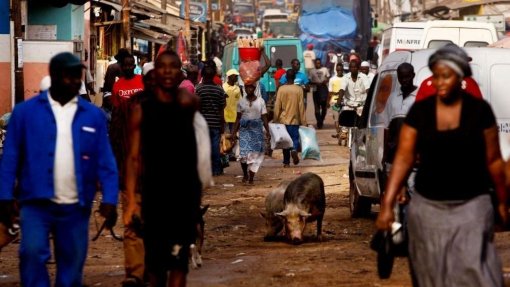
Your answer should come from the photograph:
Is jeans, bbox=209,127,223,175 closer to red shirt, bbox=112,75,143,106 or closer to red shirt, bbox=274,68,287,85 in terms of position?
red shirt, bbox=112,75,143,106

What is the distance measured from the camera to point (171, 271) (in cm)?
802

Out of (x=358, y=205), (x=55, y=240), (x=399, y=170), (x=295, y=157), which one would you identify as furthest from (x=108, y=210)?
(x=295, y=157)

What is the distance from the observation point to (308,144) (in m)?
23.0

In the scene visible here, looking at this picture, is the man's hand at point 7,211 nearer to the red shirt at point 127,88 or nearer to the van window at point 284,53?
the red shirt at point 127,88

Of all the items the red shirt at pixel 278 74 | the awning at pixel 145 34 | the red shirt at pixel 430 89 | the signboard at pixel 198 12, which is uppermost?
the signboard at pixel 198 12

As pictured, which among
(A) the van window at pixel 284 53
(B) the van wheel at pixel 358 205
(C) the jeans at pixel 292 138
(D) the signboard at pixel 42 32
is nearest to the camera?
(B) the van wheel at pixel 358 205

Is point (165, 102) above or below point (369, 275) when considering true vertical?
above

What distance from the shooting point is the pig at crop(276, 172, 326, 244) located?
42.6ft

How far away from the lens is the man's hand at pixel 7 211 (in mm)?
7719

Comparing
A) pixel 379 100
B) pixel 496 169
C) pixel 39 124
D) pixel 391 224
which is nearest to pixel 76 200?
pixel 39 124

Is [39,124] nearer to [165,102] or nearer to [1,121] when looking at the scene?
[165,102]

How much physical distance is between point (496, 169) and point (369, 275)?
351 cm

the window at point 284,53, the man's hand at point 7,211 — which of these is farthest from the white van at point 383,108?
the window at point 284,53

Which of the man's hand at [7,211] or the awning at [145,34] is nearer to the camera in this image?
the man's hand at [7,211]
